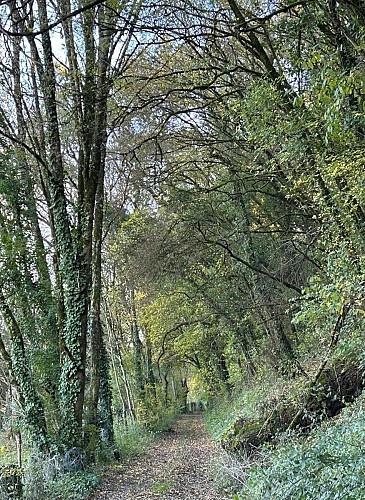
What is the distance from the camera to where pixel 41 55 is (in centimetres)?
991

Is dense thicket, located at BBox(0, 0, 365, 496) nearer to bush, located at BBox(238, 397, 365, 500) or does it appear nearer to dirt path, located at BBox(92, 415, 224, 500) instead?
dirt path, located at BBox(92, 415, 224, 500)

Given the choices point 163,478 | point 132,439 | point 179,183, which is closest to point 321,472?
point 163,478

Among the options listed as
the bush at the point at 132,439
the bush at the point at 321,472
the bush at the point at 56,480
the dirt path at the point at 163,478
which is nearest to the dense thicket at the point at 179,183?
the bush at the point at 56,480

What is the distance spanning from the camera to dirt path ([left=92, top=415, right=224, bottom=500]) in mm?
7723

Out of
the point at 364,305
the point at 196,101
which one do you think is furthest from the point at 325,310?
the point at 196,101

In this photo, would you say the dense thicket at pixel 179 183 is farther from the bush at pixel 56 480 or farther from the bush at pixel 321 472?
the bush at pixel 321 472

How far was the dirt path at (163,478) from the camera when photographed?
7.72 metres

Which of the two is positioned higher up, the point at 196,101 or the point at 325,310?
the point at 196,101

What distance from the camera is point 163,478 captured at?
29.9ft

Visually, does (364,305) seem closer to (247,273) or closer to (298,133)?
(298,133)

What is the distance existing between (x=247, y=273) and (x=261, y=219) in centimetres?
172

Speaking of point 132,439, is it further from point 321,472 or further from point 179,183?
point 321,472

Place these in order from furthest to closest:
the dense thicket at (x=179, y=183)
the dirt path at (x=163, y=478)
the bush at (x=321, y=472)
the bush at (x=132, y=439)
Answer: the bush at (x=132, y=439) < the dirt path at (x=163, y=478) < the dense thicket at (x=179, y=183) < the bush at (x=321, y=472)

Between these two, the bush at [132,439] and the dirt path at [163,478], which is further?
the bush at [132,439]
